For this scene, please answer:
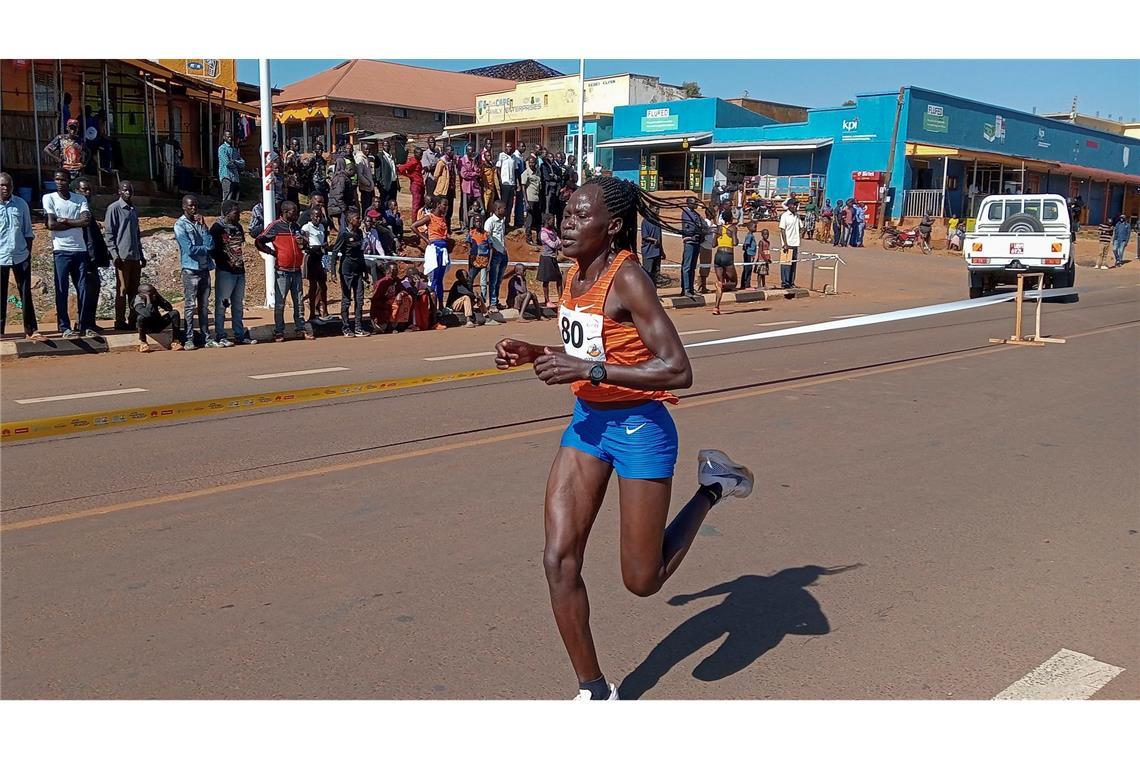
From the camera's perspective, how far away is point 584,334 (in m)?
3.67

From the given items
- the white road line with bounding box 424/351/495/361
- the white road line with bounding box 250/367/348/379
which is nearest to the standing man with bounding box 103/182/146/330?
the white road line with bounding box 250/367/348/379

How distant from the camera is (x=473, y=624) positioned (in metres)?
4.27

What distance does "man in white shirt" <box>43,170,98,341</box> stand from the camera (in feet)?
39.1

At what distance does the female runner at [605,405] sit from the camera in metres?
3.45

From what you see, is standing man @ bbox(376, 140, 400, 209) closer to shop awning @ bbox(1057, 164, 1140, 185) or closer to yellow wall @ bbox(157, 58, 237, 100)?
yellow wall @ bbox(157, 58, 237, 100)

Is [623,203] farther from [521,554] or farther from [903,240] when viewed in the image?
[903,240]

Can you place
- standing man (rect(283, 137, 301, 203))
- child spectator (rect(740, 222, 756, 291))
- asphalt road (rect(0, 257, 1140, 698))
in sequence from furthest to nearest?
child spectator (rect(740, 222, 756, 291)), standing man (rect(283, 137, 301, 203)), asphalt road (rect(0, 257, 1140, 698))

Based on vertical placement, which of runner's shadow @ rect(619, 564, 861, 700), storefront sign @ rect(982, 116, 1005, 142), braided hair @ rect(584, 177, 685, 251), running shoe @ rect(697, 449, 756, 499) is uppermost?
storefront sign @ rect(982, 116, 1005, 142)

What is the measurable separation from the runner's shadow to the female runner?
0.41m

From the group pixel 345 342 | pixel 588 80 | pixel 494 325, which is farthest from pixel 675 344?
pixel 588 80

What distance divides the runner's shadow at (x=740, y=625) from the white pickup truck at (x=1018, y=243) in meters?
17.9

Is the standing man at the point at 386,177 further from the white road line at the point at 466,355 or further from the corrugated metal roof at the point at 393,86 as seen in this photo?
the corrugated metal roof at the point at 393,86

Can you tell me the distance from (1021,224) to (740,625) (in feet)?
64.8

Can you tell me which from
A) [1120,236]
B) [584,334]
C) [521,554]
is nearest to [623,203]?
[584,334]
